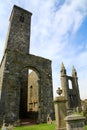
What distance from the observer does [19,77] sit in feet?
49.8

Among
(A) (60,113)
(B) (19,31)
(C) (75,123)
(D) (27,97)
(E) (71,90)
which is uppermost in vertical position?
(B) (19,31)

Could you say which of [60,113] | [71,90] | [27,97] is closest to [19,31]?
[27,97]

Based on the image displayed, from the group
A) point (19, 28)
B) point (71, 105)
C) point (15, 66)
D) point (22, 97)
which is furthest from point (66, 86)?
point (15, 66)

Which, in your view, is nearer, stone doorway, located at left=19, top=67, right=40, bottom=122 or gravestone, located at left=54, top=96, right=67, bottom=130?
gravestone, located at left=54, top=96, right=67, bottom=130

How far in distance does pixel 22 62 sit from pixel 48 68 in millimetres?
3893

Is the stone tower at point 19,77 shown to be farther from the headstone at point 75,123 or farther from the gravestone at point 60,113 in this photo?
the headstone at point 75,123

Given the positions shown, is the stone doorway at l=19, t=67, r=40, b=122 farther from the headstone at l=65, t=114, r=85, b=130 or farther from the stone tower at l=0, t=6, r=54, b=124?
the headstone at l=65, t=114, r=85, b=130

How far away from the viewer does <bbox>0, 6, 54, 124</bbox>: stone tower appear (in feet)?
44.4

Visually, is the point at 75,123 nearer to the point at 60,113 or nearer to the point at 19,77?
the point at 60,113

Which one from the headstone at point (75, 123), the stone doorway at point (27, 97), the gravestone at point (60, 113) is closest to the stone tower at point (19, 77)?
the stone doorway at point (27, 97)

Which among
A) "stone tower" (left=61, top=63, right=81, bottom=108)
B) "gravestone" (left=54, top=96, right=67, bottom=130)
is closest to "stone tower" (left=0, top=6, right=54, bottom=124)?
"gravestone" (left=54, top=96, right=67, bottom=130)

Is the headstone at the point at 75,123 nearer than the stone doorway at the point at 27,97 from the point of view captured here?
Yes

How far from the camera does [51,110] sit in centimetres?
1581

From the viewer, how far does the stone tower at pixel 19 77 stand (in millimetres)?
13539
